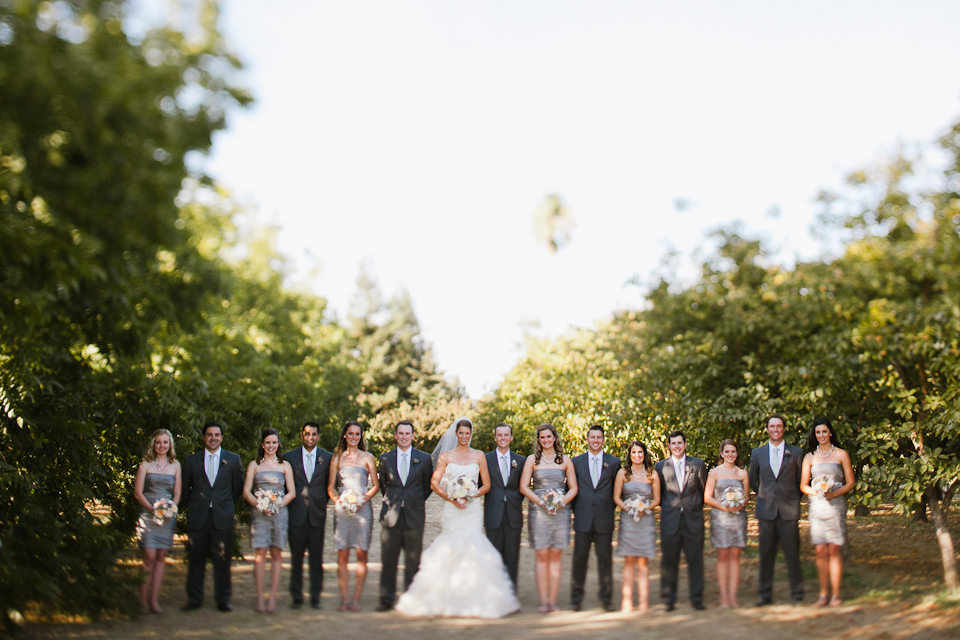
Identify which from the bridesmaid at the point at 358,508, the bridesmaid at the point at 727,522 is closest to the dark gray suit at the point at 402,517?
the bridesmaid at the point at 358,508

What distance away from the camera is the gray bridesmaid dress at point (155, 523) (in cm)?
833

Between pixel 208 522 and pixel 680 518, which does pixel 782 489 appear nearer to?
pixel 680 518

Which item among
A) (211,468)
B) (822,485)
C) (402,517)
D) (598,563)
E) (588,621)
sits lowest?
(588,621)

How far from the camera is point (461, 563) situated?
8.48 meters

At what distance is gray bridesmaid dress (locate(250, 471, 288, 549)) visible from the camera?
845 cm

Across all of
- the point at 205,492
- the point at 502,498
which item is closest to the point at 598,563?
the point at 502,498

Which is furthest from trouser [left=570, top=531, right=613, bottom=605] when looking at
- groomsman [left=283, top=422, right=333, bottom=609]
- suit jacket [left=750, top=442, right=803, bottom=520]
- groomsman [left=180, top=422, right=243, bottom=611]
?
groomsman [left=180, top=422, right=243, bottom=611]

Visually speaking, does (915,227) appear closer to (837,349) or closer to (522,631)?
(837,349)

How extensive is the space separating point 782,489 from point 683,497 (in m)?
1.14

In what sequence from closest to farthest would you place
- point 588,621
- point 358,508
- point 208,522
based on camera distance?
point 588,621
point 208,522
point 358,508

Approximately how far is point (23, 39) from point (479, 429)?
22.3m

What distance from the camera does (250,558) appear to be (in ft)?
40.8

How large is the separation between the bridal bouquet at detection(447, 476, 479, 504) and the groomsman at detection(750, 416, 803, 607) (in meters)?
3.22

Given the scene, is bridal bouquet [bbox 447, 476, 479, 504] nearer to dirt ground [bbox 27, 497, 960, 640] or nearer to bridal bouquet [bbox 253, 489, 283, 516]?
dirt ground [bbox 27, 497, 960, 640]
